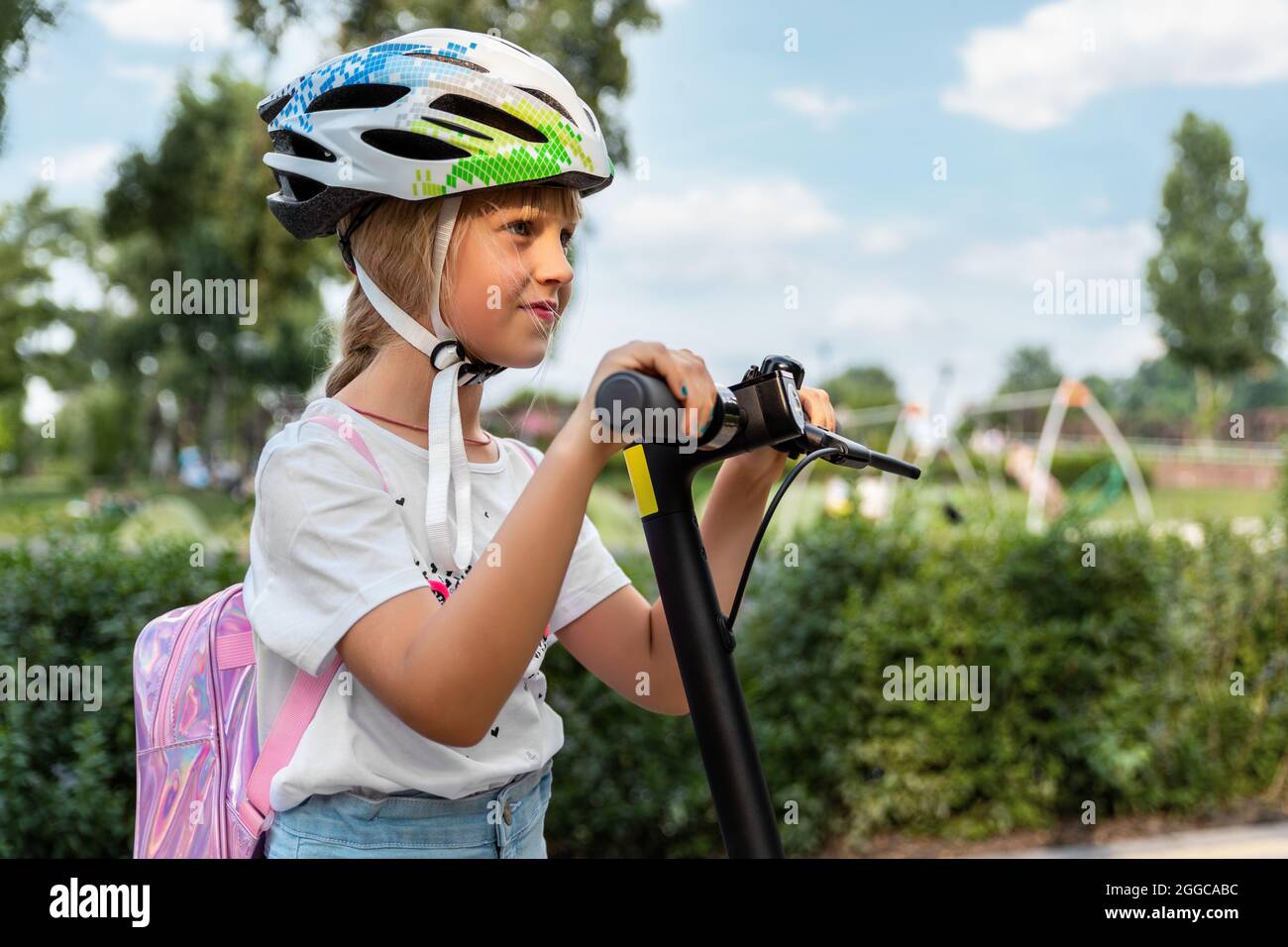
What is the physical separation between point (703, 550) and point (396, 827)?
60cm

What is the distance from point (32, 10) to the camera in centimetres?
409

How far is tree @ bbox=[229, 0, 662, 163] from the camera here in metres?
6.96

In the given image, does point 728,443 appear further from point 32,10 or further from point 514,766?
point 32,10

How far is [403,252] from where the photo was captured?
175 cm

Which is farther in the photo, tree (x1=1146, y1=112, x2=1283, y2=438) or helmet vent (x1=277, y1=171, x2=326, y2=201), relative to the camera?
tree (x1=1146, y1=112, x2=1283, y2=438)

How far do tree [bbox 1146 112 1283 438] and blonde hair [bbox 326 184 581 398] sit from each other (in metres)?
54.4

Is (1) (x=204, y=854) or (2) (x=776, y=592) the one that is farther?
(2) (x=776, y=592)

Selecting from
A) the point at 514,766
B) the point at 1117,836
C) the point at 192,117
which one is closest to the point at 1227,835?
the point at 1117,836

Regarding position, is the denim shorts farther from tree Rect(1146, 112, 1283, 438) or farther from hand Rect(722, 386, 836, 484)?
tree Rect(1146, 112, 1283, 438)

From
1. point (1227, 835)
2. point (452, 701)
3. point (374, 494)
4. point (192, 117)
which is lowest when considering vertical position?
point (1227, 835)

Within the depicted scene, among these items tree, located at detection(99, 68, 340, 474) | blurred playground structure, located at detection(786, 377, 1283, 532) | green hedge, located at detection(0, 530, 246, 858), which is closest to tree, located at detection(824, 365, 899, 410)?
blurred playground structure, located at detection(786, 377, 1283, 532)

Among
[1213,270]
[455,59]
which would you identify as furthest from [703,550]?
[1213,270]

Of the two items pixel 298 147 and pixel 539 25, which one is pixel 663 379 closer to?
pixel 298 147
